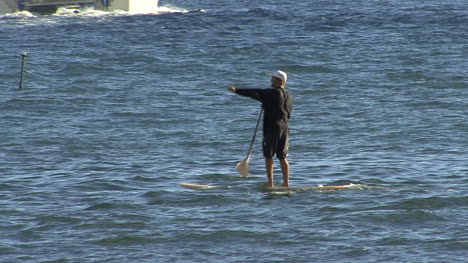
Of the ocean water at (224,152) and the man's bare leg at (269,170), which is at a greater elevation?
the man's bare leg at (269,170)

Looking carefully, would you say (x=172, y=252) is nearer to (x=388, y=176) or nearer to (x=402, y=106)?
(x=388, y=176)

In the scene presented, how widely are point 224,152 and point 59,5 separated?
57023mm

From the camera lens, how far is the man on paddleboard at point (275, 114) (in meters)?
14.0

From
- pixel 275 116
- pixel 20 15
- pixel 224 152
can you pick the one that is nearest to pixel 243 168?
pixel 275 116

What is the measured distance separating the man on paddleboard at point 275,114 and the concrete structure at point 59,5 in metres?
59.1

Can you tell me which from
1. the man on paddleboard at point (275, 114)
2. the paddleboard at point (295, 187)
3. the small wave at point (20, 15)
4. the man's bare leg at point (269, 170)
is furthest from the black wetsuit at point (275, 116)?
the small wave at point (20, 15)

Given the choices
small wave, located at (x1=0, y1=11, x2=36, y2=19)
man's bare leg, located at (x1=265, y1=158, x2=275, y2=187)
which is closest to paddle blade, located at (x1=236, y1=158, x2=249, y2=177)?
man's bare leg, located at (x1=265, y1=158, x2=275, y2=187)

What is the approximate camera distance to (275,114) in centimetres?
1416

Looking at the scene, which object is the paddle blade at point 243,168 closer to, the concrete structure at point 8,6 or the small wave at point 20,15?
the small wave at point 20,15

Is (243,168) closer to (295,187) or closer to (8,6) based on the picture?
(295,187)

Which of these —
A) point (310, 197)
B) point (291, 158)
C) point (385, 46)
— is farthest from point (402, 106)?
point (385, 46)

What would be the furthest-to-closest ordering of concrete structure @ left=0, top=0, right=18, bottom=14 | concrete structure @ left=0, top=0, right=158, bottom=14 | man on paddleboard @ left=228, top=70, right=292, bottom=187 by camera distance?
concrete structure @ left=0, top=0, right=158, bottom=14
concrete structure @ left=0, top=0, right=18, bottom=14
man on paddleboard @ left=228, top=70, right=292, bottom=187

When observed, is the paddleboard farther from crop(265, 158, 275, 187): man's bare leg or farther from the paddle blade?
the paddle blade

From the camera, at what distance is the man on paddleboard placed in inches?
549
